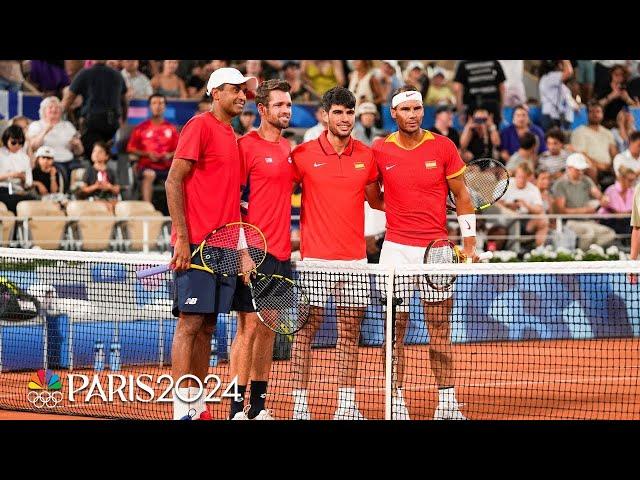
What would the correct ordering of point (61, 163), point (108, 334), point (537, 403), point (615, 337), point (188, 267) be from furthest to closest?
point (61, 163) → point (615, 337) → point (108, 334) → point (537, 403) → point (188, 267)

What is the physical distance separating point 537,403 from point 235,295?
8.56ft

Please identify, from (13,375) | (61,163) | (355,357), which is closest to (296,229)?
(61,163)

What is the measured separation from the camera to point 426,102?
51.9 ft

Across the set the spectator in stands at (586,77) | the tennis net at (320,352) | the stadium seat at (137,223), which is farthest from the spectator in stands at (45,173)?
the spectator in stands at (586,77)

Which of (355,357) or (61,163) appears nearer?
(355,357)

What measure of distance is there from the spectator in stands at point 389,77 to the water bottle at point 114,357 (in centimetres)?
667

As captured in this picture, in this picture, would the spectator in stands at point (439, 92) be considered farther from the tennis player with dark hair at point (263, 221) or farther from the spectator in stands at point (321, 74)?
the tennis player with dark hair at point (263, 221)

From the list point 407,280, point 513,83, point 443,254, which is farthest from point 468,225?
point 513,83

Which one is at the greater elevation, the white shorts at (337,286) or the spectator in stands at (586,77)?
the spectator in stands at (586,77)

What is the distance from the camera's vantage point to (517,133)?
15.4 metres

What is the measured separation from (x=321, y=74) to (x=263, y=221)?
27.3ft

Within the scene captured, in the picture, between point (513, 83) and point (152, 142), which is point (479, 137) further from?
point (152, 142)

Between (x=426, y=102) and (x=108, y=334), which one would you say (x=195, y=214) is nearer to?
(x=108, y=334)

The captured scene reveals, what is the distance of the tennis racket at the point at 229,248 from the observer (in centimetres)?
670
